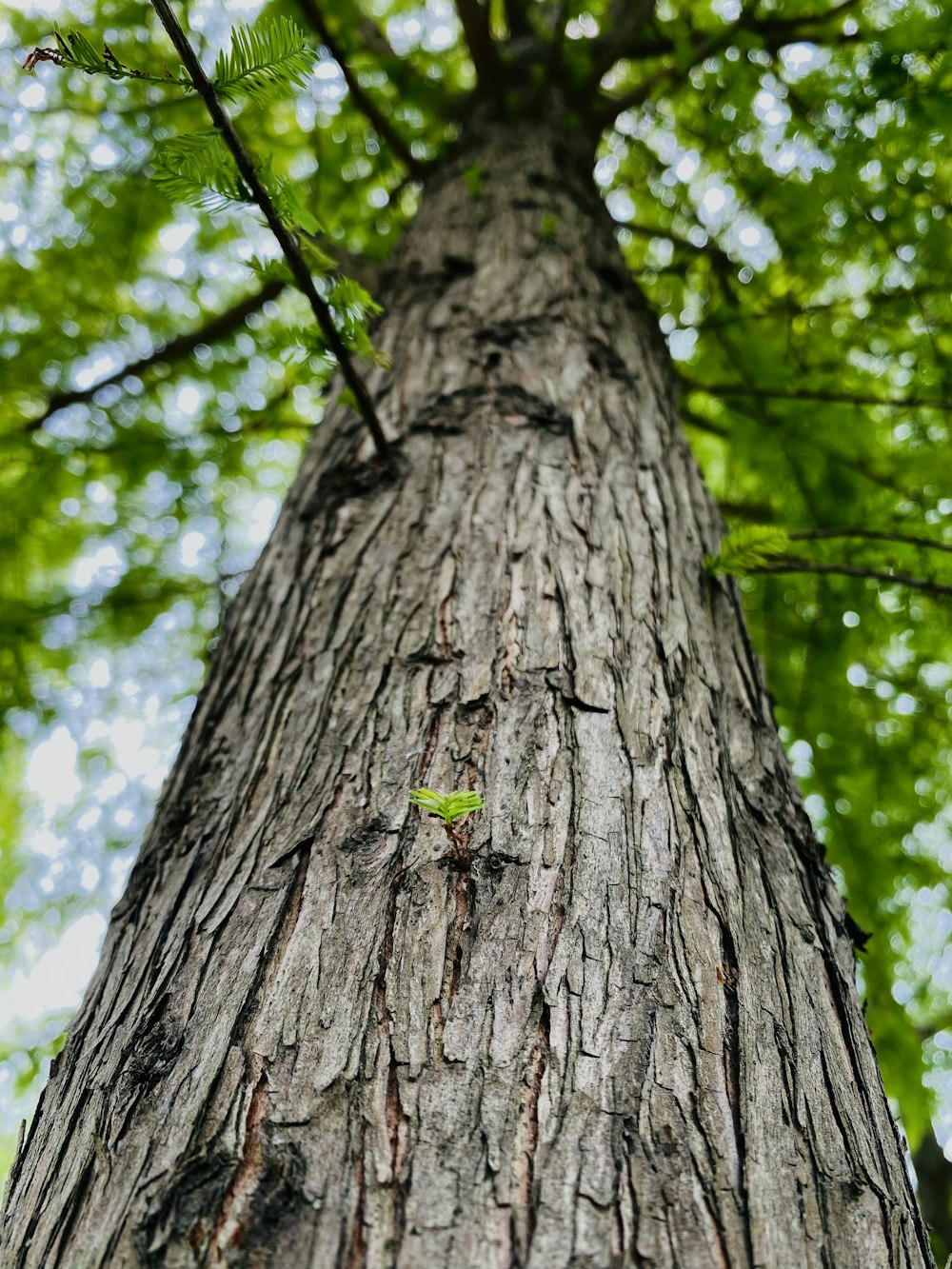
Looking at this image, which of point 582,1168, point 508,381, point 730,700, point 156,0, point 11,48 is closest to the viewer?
point 582,1168

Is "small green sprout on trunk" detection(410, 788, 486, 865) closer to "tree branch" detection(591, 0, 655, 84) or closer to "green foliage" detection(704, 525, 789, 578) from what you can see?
"green foliage" detection(704, 525, 789, 578)

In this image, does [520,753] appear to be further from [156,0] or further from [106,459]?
[106,459]

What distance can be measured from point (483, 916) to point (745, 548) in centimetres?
101

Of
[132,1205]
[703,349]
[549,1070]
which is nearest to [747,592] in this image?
[703,349]

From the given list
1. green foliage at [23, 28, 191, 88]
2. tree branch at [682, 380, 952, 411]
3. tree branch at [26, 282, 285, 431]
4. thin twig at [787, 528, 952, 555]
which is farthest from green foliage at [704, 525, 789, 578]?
tree branch at [26, 282, 285, 431]

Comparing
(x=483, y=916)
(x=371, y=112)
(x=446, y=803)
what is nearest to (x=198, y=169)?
(x=446, y=803)

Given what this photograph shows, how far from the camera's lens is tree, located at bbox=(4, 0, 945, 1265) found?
0.94 meters

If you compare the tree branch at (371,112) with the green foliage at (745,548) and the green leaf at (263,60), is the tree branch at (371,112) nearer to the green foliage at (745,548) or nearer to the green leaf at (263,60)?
the green leaf at (263,60)

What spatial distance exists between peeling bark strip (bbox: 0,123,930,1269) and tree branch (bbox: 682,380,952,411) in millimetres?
1032

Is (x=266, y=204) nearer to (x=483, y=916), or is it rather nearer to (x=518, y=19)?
(x=483, y=916)

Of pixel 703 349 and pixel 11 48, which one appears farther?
pixel 703 349

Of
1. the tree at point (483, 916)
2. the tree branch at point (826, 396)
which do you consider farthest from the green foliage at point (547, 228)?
the tree branch at point (826, 396)

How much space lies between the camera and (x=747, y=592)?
3516mm

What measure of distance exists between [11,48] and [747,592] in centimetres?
331
